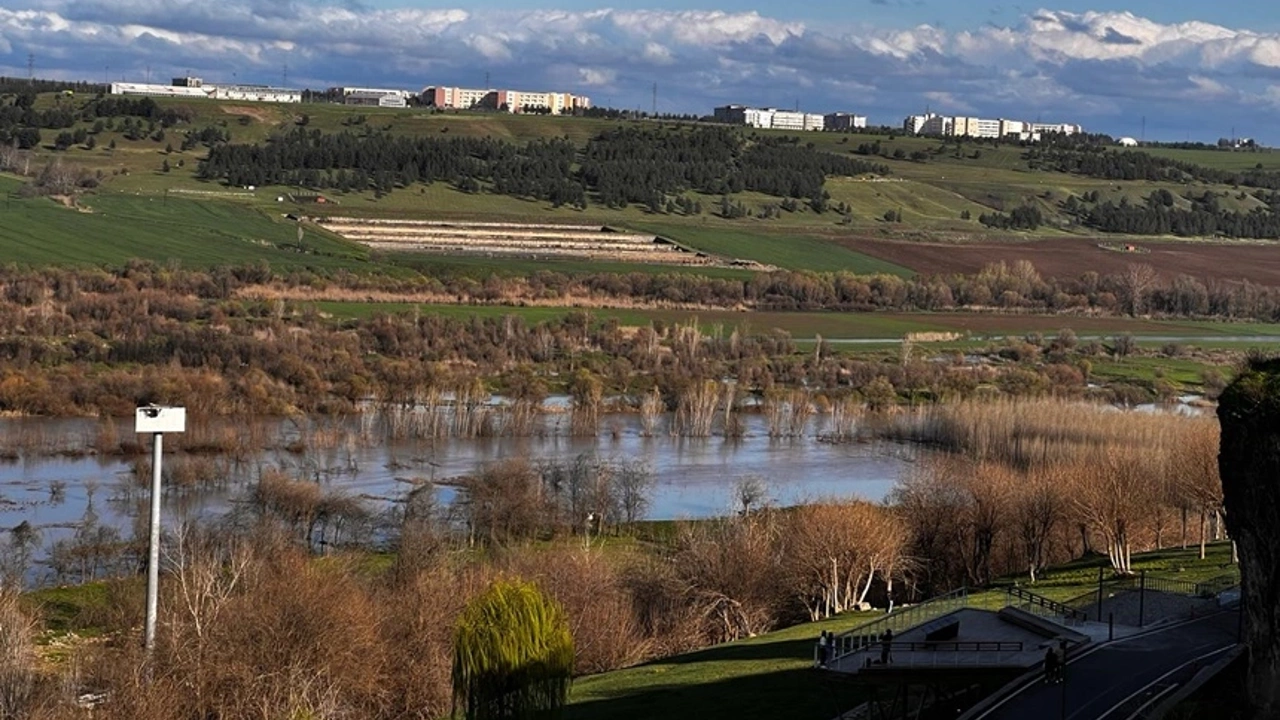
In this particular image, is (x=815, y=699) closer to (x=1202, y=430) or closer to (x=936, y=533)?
(x=936, y=533)

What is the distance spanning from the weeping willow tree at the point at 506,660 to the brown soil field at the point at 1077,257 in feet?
347

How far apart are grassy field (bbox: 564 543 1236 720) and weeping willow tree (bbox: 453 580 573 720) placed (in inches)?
154

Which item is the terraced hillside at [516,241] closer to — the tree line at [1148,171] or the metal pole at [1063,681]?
the tree line at [1148,171]

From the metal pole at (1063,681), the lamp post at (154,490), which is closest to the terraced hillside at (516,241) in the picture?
the lamp post at (154,490)

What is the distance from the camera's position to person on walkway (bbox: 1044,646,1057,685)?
2861 cm

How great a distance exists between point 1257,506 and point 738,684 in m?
11.9

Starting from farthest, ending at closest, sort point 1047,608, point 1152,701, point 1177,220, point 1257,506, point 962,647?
point 1177,220
point 1047,608
point 962,647
point 1152,701
point 1257,506

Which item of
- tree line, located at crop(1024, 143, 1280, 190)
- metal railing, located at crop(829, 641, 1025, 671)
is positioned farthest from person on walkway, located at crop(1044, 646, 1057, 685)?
tree line, located at crop(1024, 143, 1280, 190)

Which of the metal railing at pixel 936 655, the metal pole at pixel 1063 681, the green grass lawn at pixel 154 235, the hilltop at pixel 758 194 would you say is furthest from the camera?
the hilltop at pixel 758 194

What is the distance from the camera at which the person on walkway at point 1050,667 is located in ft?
93.9

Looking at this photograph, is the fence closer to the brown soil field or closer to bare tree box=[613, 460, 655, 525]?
bare tree box=[613, 460, 655, 525]

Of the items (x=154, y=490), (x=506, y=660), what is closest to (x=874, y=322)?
(x=154, y=490)

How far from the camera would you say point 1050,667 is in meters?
28.6

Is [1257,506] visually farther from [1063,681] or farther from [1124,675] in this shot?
[1124,675]
